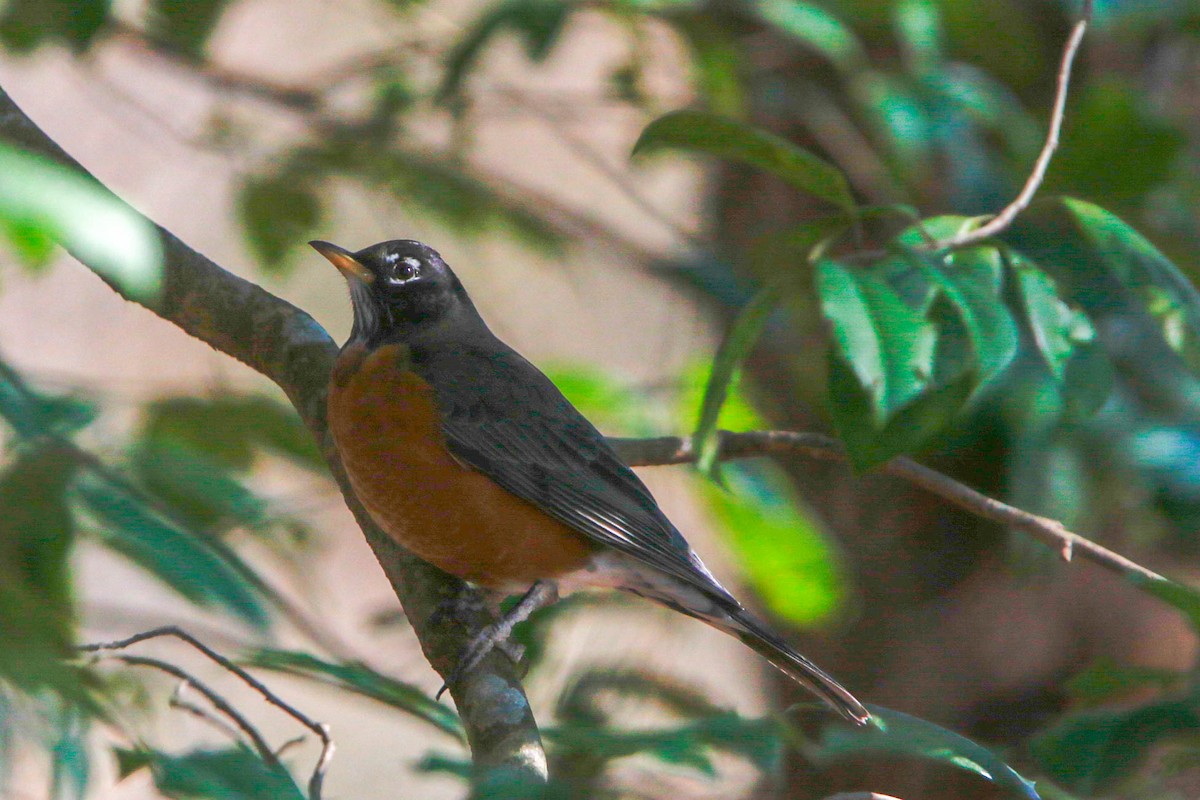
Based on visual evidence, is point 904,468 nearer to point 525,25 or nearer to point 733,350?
point 733,350

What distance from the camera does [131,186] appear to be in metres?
7.36

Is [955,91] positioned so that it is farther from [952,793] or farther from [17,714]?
[17,714]

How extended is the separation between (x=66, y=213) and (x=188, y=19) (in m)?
3.47

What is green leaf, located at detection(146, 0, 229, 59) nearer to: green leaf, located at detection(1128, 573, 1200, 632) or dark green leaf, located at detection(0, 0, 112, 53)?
dark green leaf, located at detection(0, 0, 112, 53)

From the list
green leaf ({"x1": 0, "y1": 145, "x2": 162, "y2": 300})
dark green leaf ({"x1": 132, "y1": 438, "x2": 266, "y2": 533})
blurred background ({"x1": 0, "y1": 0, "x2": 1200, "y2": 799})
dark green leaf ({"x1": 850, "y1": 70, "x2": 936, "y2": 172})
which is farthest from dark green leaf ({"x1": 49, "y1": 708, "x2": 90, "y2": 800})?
dark green leaf ({"x1": 850, "y1": 70, "x2": 936, "y2": 172})

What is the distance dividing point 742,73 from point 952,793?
3.02 metres

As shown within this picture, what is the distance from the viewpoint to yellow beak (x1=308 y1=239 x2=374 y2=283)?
3.43 metres

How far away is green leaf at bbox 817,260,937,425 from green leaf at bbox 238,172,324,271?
317 cm

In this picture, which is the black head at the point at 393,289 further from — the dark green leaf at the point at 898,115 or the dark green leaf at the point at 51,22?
the dark green leaf at the point at 898,115

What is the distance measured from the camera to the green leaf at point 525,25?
3.62 m

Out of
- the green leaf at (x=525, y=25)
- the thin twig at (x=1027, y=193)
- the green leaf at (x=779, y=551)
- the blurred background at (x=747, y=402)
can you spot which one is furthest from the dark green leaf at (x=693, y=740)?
the green leaf at (x=525, y=25)

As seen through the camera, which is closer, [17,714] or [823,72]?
[17,714]

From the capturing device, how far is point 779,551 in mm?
3676

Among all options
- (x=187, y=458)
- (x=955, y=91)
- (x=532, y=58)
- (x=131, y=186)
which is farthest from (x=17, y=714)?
(x=131, y=186)
